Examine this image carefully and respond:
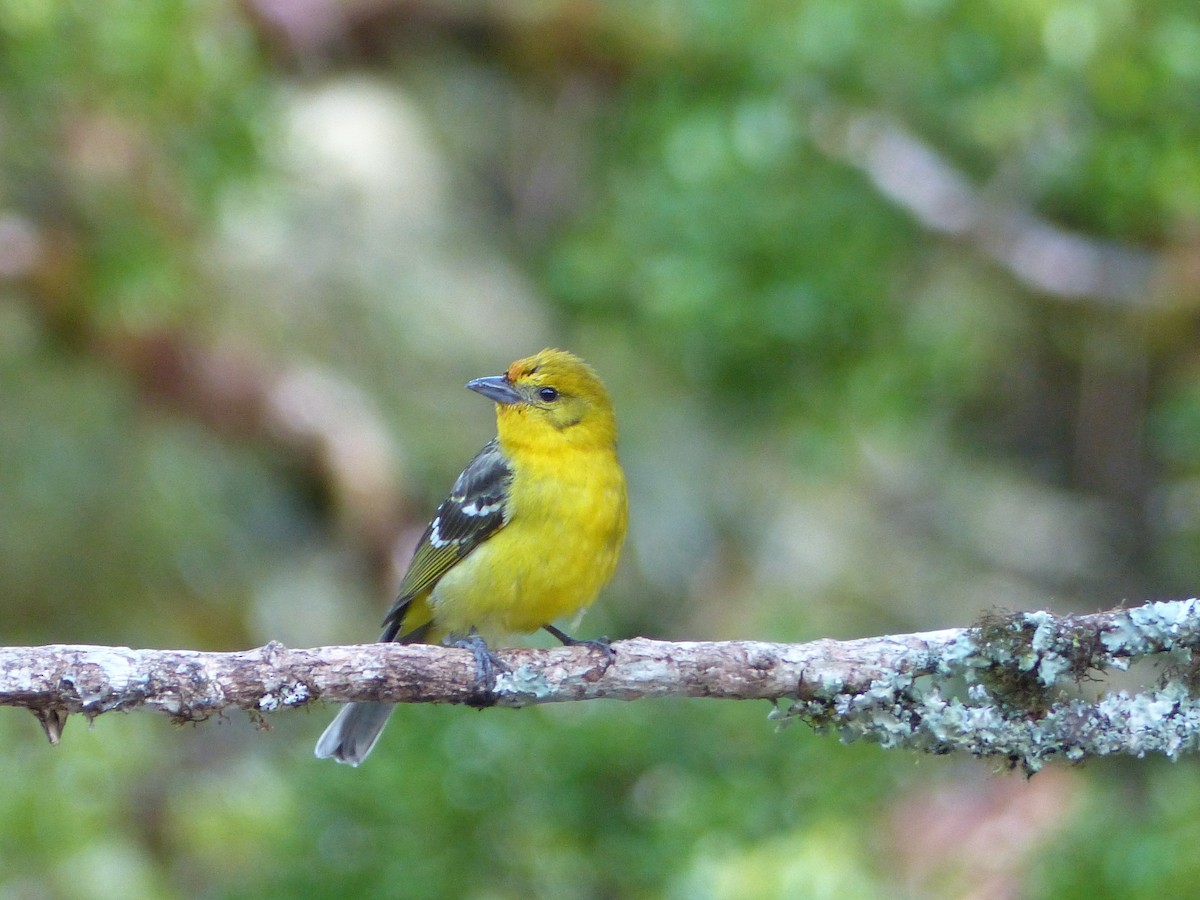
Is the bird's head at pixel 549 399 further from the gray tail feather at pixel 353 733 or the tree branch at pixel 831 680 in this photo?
the tree branch at pixel 831 680

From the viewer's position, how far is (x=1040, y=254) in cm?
767

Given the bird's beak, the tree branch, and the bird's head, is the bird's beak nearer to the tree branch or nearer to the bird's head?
the bird's head

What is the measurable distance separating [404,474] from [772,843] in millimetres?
2901

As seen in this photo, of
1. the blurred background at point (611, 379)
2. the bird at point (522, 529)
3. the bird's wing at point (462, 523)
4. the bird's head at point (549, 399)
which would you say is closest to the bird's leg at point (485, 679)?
the bird at point (522, 529)

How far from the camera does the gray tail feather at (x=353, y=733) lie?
5.34 metres

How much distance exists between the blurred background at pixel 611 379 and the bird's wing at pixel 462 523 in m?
1.17

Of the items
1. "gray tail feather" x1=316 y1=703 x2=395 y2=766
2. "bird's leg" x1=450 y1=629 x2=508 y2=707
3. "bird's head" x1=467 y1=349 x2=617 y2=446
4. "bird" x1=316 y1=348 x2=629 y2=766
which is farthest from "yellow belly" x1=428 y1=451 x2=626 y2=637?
"bird's leg" x1=450 y1=629 x2=508 y2=707

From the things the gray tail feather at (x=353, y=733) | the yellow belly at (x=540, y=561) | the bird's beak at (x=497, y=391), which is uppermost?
the bird's beak at (x=497, y=391)

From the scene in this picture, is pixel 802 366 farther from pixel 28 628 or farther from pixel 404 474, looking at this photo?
pixel 28 628

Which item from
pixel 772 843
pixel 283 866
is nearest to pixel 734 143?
pixel 772 843

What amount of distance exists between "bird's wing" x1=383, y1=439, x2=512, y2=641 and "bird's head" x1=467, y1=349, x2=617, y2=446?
0.15 m

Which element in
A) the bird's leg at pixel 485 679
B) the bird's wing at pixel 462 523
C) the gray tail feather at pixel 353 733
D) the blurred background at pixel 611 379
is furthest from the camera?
the blurred background at pixel 611 379

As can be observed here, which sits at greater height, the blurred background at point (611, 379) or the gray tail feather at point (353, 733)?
the blurred background at point (611, 379)

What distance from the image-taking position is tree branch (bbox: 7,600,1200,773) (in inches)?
129
